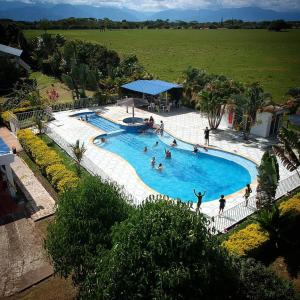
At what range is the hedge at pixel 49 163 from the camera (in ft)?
56.0

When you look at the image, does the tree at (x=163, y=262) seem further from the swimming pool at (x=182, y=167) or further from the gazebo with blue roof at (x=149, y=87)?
the gazebo with blue roof at (x=149, y=87)

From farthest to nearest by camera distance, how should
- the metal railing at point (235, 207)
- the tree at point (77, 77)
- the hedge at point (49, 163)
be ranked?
the tree at point (77, 77)
the hedge at point (49, 163)
the metal railing at point (235, 207)

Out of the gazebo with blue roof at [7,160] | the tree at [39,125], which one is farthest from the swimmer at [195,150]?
the gazebo with blue roof at [7,160]

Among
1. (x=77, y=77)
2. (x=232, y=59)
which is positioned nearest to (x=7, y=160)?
(x=77, y=77)

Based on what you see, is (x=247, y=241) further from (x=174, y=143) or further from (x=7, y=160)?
(x=174, y=143)

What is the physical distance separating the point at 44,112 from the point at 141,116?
943 centimetres

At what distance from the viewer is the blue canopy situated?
32453 mm

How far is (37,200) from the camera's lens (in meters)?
17.1

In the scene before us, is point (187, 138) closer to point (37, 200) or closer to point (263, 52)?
point (37, 200)

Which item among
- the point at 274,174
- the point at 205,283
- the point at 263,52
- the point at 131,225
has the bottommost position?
the point at 263,52

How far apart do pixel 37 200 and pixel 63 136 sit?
10134 millimetres

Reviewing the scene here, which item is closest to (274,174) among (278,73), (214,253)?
(214,253)

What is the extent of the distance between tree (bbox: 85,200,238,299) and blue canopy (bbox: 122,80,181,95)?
981 inches

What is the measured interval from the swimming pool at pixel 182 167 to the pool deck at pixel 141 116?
0.96 metres
